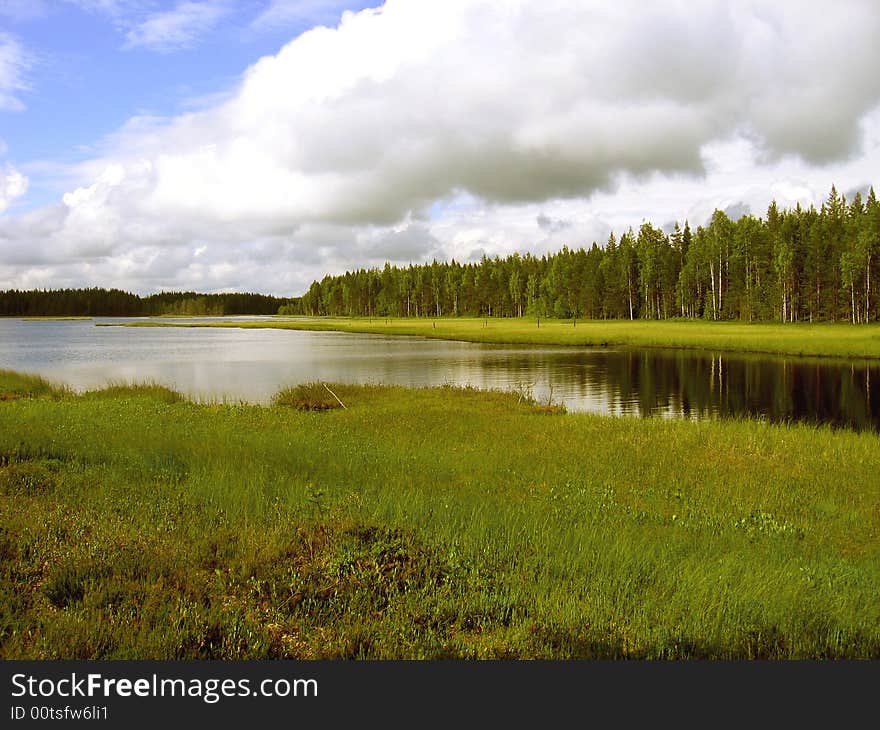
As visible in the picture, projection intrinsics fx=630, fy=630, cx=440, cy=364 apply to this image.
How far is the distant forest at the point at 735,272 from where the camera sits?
101 m

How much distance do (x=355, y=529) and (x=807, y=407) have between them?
33093 mm

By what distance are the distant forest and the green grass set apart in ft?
331

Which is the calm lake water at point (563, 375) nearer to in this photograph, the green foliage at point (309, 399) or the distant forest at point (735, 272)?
the green foliage at point (309, 399)

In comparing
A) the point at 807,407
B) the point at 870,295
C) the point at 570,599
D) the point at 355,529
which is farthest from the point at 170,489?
the point at 870,295

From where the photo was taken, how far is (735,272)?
399 ft

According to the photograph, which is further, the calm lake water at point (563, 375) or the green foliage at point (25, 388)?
the calm lake water at point (563, 375)

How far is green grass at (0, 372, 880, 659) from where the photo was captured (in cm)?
646

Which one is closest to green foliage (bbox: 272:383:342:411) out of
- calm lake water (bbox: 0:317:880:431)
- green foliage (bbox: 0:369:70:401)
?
calm lake water (bbox: 0:317:880:431)

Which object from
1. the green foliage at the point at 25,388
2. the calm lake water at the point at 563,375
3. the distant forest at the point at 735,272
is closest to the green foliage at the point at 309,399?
the calm lake water at the point at 563,375

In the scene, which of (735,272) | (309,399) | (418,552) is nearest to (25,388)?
(309,399)

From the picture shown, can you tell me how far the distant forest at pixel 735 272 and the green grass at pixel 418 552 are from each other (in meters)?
101

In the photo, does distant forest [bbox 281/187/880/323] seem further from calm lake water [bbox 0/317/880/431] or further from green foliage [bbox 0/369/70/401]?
green foliage [bbox 0/369/70/401]

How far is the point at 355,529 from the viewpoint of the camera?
923cm

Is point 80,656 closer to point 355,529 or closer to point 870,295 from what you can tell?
point 355,529
